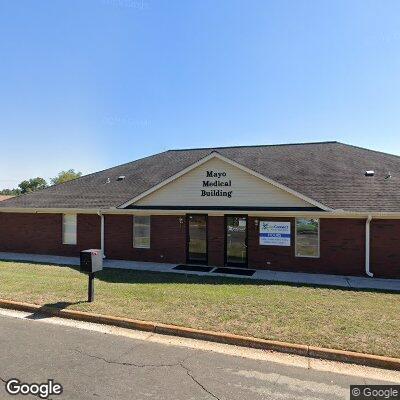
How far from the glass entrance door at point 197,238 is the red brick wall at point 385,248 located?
6.44 m

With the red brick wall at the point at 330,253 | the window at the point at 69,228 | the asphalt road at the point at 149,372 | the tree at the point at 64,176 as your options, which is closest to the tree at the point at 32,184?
the tree at the point at 64,176

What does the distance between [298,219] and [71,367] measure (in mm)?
10464

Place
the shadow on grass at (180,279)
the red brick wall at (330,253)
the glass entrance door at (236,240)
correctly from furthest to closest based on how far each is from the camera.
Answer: the glass entrance door at (236,240) → the red brick wall at (330,253) → the shadow on grass at (180,279)

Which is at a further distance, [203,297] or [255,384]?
[203,297]

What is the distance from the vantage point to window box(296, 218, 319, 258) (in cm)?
1395

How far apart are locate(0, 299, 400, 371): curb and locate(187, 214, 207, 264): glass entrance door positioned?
7.71 m

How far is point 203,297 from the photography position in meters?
9.62

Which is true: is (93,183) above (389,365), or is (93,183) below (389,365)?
above

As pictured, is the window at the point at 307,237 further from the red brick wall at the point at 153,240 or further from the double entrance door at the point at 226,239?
the red brick wall at the point at 153,240

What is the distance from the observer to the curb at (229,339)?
5.89 metres

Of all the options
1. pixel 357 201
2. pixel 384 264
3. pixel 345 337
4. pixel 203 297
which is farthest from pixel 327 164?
pixel 345 337

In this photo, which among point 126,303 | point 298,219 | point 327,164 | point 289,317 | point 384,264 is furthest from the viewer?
point 327,164

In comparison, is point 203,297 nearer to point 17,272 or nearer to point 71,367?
point 71,367

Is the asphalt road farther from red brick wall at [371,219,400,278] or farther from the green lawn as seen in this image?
red brick wall at [371,219,400,278]
